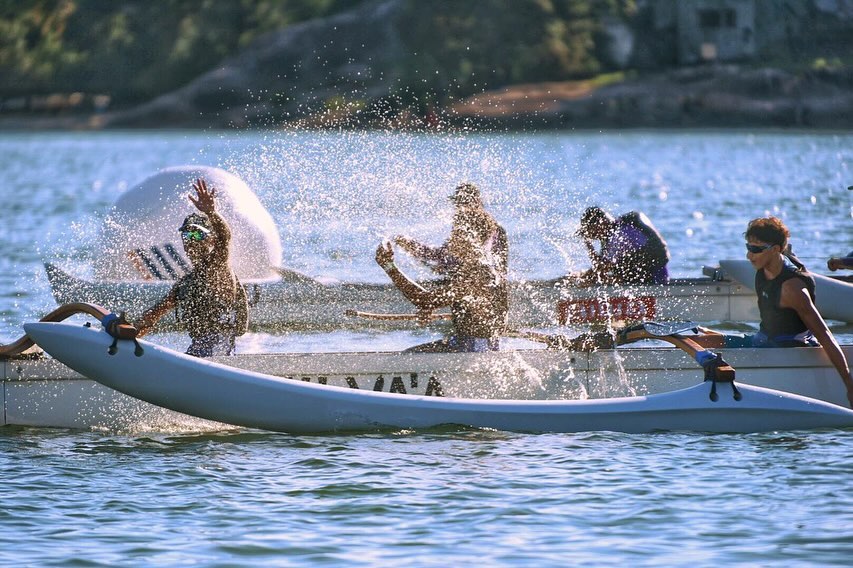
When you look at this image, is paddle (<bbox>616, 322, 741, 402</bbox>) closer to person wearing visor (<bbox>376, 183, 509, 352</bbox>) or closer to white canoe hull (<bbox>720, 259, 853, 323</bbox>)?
person wearing visor (<bbox>376, 183, 509, 352</bbox>)

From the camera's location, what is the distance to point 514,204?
115ft

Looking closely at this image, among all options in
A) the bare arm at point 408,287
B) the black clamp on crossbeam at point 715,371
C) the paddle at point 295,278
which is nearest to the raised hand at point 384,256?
the bare arm at point 408,287

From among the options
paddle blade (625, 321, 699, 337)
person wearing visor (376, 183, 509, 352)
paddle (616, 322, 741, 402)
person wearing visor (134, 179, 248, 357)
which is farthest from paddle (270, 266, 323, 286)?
paddle (616, 322, 741, 402)

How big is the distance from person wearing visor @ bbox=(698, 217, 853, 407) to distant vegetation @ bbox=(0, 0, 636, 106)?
9046 cm

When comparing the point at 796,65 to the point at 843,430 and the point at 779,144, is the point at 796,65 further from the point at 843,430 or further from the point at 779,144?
the point at 843,430

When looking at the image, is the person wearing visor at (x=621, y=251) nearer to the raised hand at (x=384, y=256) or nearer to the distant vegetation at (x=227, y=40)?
the raised hand at (x=384, y=256)

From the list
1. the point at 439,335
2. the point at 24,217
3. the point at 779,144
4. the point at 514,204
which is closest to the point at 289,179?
the point at 24,217

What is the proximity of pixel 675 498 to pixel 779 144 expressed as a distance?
6993 cm

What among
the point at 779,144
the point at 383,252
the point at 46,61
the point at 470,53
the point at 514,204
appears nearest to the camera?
the point at 383,252

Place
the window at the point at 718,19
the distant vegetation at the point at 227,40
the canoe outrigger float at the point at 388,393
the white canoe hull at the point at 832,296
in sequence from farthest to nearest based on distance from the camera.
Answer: the distant vegetation at the point at 227,40
the window at the point at 718,19
the white canoe hull at the point at 832,296
the canoe outrigger float at the point at 388,393

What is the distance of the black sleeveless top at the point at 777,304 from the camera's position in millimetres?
13547

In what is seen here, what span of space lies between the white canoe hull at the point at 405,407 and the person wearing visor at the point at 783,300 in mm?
567

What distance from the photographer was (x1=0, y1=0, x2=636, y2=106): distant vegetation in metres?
106

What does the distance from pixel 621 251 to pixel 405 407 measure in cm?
751
